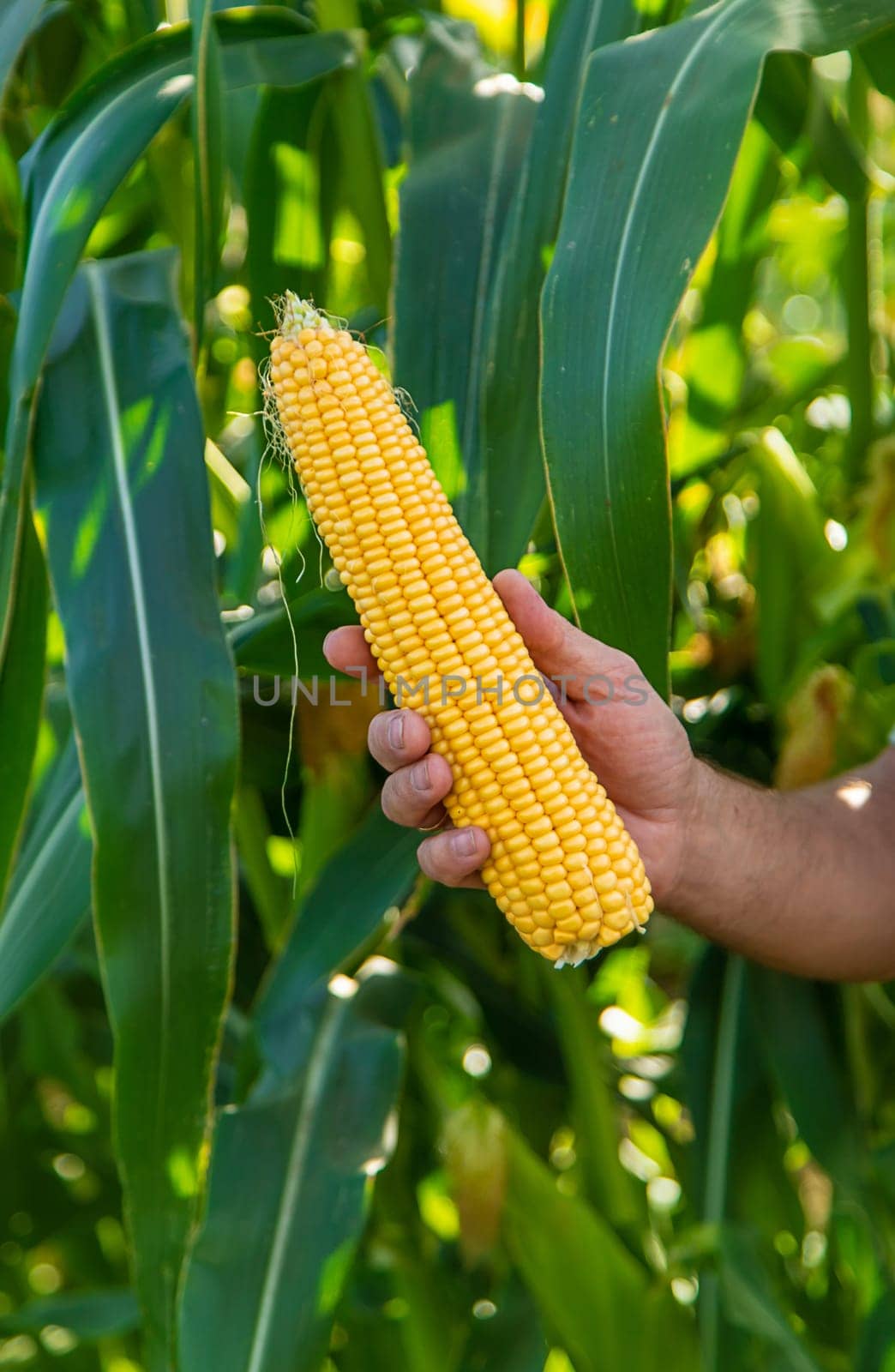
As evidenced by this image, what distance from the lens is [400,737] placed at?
1.95 feet

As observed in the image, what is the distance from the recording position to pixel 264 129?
2.77ft

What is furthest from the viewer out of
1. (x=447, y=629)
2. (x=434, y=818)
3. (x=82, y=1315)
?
(x=82, y=1315)

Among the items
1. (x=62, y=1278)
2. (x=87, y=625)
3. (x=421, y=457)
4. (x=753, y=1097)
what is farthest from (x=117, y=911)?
(x=62, y=1278)

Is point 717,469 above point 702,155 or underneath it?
underneath

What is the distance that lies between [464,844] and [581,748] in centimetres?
14

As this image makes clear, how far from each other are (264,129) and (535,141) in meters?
Answer: 0.23

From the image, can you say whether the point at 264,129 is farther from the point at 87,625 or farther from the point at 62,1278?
the point at 62,1278

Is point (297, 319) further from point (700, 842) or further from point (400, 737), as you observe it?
point (700, 842)

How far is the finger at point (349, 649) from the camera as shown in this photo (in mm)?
667

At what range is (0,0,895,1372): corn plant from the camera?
65cm

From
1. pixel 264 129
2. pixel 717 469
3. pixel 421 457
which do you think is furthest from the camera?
pixel 717 469

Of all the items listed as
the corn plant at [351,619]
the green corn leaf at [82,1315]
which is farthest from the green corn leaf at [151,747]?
the green corn leaf at [82,1315]

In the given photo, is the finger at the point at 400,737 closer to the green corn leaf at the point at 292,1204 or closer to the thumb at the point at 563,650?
the thumb at the point at 563,650

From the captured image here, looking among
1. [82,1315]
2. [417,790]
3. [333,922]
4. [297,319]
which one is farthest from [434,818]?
[82,1315]
